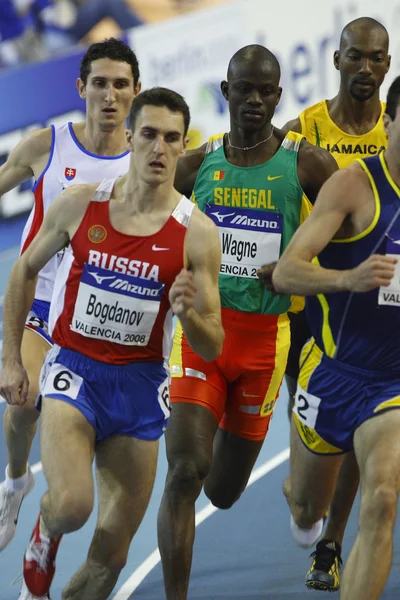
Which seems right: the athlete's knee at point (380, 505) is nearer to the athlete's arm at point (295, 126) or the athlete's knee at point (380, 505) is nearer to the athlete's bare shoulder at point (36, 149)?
the athlete's arm at point (295, 126)

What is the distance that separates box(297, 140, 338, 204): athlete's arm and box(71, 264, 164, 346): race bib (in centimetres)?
135

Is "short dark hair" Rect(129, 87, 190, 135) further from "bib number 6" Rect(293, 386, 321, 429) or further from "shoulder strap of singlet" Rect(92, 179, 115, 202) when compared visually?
"bib number 6" Rect(293, 386, 321, 429)

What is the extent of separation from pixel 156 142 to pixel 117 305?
76 centimetres

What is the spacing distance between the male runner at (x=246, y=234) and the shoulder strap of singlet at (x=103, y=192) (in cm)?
96

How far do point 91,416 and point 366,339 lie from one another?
50.9 inches

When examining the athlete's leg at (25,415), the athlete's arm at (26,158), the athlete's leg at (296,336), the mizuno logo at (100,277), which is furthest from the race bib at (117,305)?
the athlete's leg at (296,336)

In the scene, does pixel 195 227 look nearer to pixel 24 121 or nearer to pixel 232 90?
pixel 232 90

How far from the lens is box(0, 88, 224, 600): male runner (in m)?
5.33

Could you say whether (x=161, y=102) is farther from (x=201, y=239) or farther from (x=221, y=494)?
(x=221, y=494)

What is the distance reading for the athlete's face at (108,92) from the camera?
6926 mm

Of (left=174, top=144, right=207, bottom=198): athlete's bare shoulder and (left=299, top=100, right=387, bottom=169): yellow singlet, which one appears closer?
(left=174, top=144, right=207, bottom=198): athlete's bare shoulder

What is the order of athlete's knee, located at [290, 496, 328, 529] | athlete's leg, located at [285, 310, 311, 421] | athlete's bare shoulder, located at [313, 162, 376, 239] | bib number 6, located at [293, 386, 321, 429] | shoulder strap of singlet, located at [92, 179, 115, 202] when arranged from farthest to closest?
athlete's leg, located at [285, 310, 311, 421] < athlete's knee, located at [290, 496, 328, 529] < bib number 6, located at [293, 386, 321, 429] < shoulder strap of singlet, located at [92, 179, 115, 202] < athlete's bare shoulder, located at [313, 162, 376, 239]

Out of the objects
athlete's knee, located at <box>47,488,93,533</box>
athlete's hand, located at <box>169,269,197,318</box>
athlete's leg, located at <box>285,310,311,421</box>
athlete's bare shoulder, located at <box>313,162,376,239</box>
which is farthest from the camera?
athlete's leg, located at <box>285,310,311,421</box>

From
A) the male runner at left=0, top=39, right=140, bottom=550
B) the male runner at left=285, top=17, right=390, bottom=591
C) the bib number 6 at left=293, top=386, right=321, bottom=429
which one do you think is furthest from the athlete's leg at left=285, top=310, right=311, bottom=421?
the bib number 6 at left=293, top=386, right=321, bottom=429
